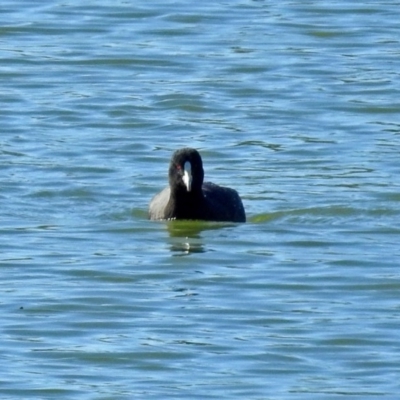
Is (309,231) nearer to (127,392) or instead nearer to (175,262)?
(175,262)

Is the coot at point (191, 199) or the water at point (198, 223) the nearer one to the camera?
the water at point (198, 223)

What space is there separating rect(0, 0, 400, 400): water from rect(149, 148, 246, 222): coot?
0.14m

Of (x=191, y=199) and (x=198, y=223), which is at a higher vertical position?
(x=191, y=199)

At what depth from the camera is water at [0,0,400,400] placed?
11.2 metres

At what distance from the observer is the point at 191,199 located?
15.9 meters

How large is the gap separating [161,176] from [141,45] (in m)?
6.01

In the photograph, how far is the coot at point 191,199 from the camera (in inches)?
619

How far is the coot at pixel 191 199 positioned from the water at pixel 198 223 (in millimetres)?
137

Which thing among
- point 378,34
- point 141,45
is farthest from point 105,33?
point 378,34

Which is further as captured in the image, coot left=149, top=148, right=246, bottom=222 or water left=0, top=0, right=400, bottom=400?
coot left=149, top=148, right=246, bottom=222

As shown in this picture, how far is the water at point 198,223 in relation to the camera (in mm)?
11203

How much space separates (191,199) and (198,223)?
0.72ft

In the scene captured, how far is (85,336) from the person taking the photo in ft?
38.5

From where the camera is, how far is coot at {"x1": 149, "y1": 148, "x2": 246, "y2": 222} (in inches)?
619
